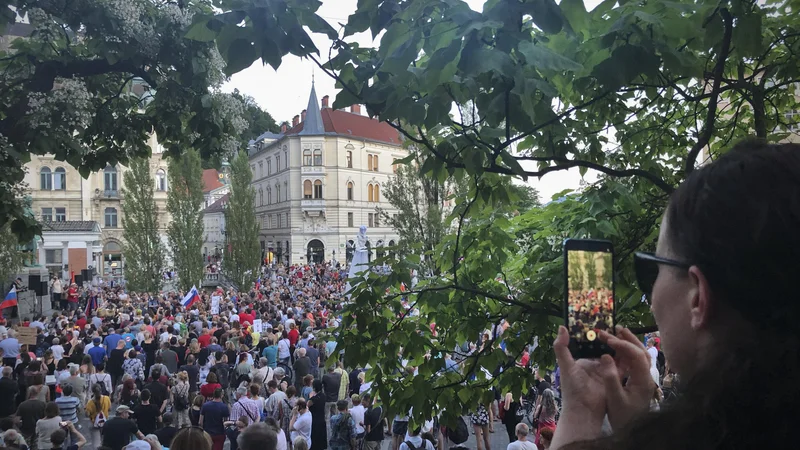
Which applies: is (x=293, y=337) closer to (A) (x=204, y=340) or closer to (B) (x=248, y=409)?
(A) (x=204, y=340)

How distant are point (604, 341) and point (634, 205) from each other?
257 centimetres

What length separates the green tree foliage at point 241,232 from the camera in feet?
144

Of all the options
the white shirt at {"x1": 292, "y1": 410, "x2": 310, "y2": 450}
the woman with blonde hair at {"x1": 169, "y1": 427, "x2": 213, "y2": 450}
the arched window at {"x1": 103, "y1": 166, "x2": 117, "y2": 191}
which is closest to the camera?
the woman with blonde hair at {"x1": 169, "y1": 427, "x2": 213, "y2": 450}

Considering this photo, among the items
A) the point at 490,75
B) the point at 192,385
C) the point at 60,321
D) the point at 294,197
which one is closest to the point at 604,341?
the point at 490,75

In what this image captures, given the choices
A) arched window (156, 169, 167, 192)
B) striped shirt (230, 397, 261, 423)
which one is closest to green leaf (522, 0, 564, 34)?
striped shirt (230, 397, 261, 423)

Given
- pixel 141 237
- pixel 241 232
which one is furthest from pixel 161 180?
pixel 141 237

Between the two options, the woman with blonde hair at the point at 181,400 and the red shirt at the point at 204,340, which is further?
the red shirt at the point at 204,340

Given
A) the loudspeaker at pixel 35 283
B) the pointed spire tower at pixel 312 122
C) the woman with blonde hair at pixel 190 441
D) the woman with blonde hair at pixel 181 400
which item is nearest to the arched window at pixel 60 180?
the pointed spire tower at pixel 312 122

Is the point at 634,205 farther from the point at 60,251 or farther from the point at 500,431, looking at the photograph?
the point at 60,251

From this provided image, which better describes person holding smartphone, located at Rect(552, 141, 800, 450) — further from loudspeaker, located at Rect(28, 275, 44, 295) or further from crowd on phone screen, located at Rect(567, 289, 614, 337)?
loudspeaker, located at Rect(28, 275, 44, 295)

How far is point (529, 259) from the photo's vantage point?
5117 mm

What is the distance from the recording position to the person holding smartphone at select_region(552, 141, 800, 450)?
39.7 inches

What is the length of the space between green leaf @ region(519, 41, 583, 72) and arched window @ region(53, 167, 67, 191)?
5830 cm

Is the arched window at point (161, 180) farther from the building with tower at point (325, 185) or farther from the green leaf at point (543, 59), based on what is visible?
the green leaf at point (543, 59)
